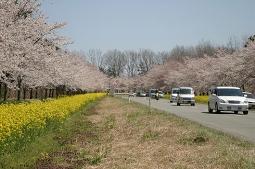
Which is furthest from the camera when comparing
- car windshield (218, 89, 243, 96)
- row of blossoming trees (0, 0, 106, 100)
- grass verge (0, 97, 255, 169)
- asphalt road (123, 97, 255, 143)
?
car windshield (218, 89, 243, 96)

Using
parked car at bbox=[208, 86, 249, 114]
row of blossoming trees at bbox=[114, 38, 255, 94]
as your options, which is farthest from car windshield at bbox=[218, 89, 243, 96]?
row of blossoming trees at bbox=[114, 38, 255, 94]

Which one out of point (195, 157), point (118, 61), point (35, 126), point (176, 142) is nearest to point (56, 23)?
point (35, 126)

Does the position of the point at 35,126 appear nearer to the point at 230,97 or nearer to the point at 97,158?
the point at 97,158

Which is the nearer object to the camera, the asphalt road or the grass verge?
the grass verge

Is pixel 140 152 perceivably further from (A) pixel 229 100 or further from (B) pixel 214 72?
(B) pixel 214 72

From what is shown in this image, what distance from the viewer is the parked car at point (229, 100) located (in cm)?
2281

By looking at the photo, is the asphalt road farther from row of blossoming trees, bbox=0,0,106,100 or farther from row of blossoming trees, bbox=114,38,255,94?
row of blossoming trees, bbox=114,38,255,94

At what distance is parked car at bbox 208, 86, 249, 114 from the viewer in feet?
74.8

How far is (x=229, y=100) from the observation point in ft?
74.4

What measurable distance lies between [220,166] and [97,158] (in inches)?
109

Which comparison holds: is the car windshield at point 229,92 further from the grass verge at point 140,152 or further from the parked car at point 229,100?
the grass verge at point 140,152

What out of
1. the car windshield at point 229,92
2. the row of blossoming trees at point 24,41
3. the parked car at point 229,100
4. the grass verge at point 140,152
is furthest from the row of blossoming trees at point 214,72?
the grass verge at point 140,152

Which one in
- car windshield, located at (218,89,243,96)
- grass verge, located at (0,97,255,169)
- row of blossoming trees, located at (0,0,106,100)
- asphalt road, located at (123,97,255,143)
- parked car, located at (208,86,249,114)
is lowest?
grass verge, located at (0,97,255,169)

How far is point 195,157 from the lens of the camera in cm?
797
